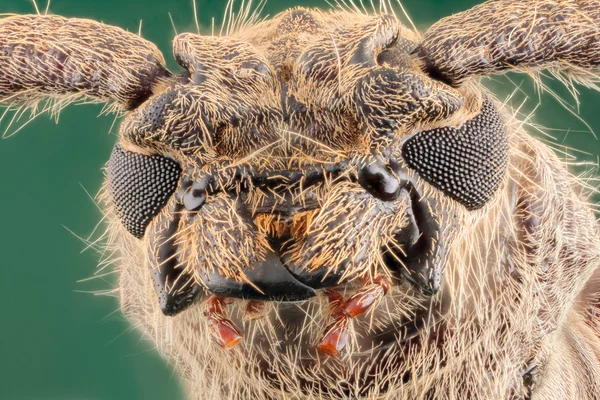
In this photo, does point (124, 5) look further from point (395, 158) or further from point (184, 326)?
point (395, 158)

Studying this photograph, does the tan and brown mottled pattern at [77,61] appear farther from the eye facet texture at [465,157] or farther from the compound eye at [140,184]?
the eye facet texture at [465,157]

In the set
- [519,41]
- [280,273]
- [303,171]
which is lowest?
[280,273]

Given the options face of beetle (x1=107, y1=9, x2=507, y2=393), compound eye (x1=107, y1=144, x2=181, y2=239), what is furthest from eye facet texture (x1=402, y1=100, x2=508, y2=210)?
compound eye (x1=107, y1=144, x2=181, y2=239)

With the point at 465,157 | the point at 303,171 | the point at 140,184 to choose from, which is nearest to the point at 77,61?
the point at 140,184

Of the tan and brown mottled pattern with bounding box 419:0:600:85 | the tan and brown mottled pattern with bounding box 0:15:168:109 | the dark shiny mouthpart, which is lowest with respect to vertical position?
the dark shiny mouthpart

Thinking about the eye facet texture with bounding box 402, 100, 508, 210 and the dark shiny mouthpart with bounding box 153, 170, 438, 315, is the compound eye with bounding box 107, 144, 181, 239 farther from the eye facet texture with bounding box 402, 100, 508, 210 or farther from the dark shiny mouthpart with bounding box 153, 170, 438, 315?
the eye facet texture with bounding box 402, 100, 508, 210

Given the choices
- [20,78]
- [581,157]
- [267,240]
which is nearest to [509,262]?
[267,240]

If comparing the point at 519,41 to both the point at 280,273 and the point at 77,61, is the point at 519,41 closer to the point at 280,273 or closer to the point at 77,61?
the point at 280,273
